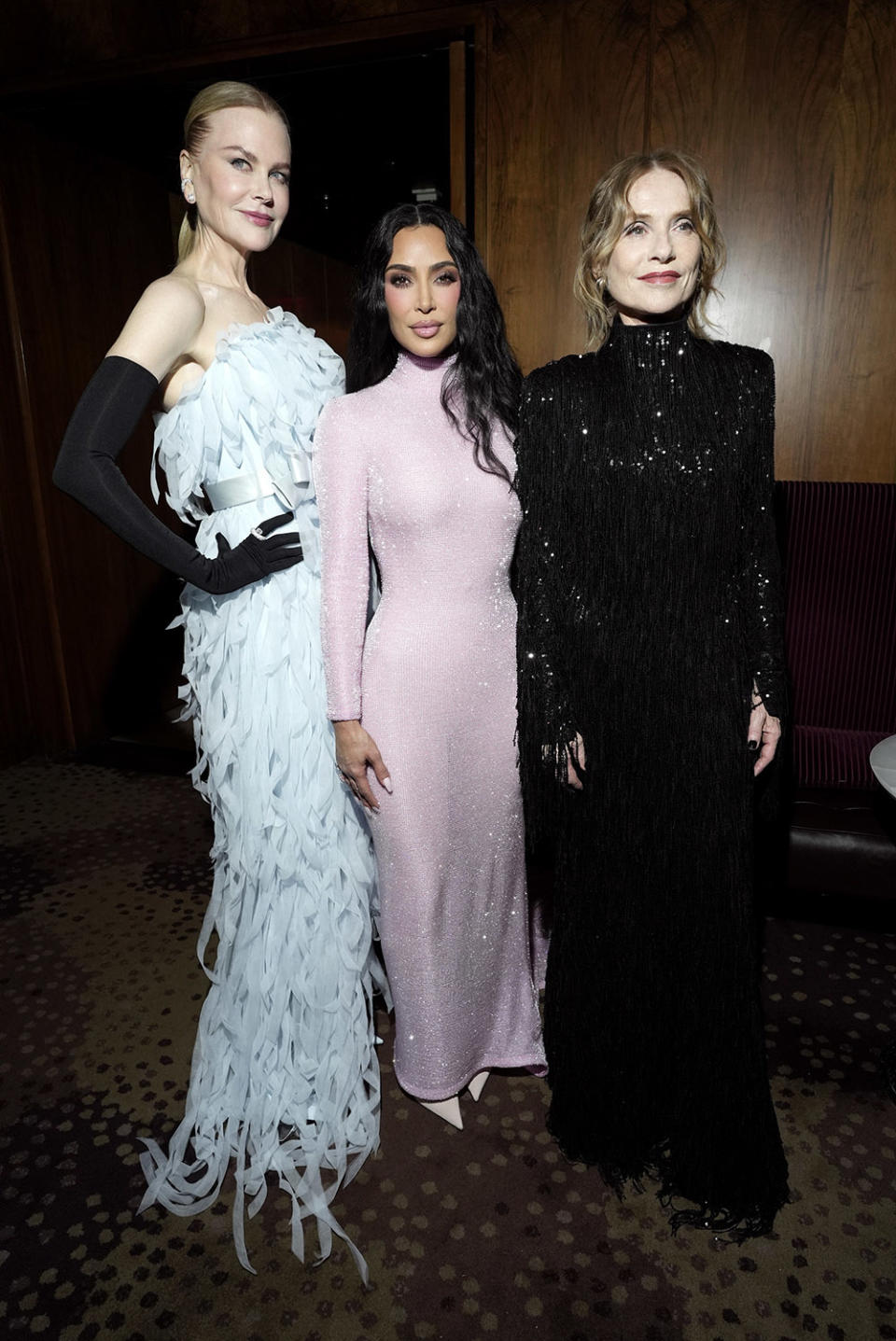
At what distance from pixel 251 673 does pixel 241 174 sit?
2.92ft

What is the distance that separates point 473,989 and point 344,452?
108 centimetres

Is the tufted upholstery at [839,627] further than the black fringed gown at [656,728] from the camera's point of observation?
Yes

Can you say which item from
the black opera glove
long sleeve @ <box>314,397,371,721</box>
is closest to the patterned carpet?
long sleeve @ <box>314,397,371,721</box>

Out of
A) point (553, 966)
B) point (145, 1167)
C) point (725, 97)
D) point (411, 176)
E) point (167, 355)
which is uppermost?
point (411, 176)

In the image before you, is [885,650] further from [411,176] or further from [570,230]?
[411,176]

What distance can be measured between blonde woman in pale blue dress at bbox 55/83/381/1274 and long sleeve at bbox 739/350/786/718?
0.76 m

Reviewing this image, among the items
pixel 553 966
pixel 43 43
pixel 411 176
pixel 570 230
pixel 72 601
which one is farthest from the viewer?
pixel 411 176

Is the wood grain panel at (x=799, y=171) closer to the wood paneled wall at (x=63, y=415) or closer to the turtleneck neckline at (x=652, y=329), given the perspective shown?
the turtleneck neckline at (x=652, y=329)

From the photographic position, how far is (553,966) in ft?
5.12

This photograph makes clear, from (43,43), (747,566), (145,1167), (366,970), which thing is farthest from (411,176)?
(145,1167)

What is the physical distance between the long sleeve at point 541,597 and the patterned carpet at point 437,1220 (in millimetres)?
801

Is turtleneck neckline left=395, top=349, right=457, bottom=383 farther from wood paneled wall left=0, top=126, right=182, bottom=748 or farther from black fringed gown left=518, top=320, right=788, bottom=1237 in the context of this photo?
wood paneled wall left=0, top=126, right=182, bottom=748

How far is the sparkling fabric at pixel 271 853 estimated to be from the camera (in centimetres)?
147

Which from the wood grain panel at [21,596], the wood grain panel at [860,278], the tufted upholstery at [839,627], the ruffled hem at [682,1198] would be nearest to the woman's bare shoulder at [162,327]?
the ruffled hem at [682,1198]
